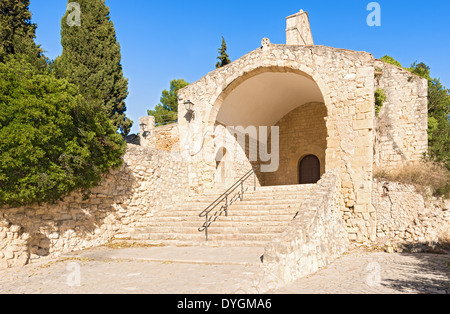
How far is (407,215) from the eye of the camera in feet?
28.4

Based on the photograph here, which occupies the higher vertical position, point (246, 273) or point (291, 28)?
point (291, 28)

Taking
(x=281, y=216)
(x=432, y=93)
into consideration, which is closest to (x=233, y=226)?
(x=281, y=216)

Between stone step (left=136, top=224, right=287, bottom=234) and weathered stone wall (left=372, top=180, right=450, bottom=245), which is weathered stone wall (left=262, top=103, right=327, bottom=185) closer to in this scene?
weathered stone wall (left=372, top=180, right=450, bottom=245)

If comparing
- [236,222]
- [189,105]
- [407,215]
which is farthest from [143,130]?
[407,215]

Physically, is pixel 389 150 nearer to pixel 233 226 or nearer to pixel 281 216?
pixel 281 216

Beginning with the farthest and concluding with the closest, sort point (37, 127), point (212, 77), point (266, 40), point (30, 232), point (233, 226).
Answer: point (212, 77) < point (266, 40) < point (233, 226) < point (30, 232) < point (37, 127)

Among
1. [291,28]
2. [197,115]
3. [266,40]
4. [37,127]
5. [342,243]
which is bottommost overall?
[342,243]

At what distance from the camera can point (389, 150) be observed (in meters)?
12.5

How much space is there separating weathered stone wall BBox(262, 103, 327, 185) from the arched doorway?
229mm

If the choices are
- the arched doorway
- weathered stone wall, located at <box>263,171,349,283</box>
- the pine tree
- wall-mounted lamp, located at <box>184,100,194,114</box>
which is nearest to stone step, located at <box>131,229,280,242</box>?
weathered stone wall, located at <box>263,171,349,283</box>

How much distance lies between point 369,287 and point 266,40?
8.30 m

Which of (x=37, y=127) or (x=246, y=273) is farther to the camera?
(x=37, y=127)

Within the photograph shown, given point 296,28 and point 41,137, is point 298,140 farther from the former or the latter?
point 41,137

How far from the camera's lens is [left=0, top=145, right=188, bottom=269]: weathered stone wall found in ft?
19.5
